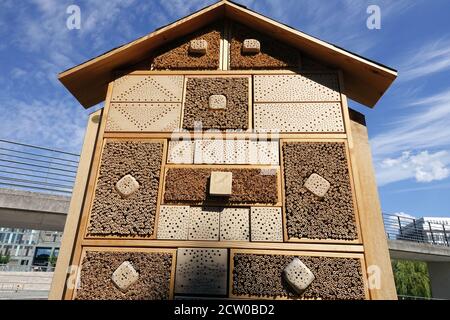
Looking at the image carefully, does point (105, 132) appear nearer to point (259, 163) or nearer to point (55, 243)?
point (259, 163)

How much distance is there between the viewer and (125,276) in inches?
137

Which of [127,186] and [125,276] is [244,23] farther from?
[125,276]

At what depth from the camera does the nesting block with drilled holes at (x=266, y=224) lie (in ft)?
11.7

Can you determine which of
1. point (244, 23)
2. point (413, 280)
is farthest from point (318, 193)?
point (413, 280)

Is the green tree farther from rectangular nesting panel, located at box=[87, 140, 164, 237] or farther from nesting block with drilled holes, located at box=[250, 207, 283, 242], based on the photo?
rectangular nesting panel, located at box=[87, 140, 164, 237]

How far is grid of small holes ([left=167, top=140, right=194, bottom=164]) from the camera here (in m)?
4.01

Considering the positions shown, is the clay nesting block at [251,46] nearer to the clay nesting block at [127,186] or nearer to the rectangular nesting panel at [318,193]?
the rectangular nesting panel at [318,193]

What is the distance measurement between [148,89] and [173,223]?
2.23 m

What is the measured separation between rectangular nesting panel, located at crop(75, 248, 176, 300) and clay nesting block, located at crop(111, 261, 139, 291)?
1.0 inches

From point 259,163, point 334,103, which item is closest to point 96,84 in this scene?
point 259,163

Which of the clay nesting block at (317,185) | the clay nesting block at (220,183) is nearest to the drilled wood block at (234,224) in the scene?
the clay nesting block at (220,183)
